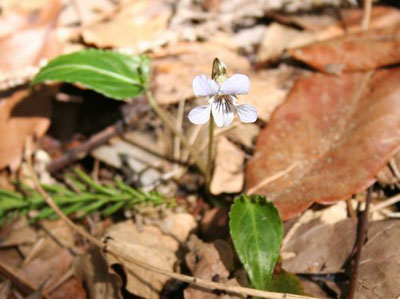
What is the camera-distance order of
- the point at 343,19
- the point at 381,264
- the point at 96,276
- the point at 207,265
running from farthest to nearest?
the point at 343,19, the point at 96,276, the point at 207,265, the point at 381,264

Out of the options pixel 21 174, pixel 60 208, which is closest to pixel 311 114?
pixel 60 208

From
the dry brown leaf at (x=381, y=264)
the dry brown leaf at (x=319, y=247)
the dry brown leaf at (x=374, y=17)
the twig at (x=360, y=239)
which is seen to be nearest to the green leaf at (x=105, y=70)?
the dry brown leaf at (x=319, y=247)

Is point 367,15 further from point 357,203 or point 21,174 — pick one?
point 21,174

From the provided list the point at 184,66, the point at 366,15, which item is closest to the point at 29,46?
the point at 184,66

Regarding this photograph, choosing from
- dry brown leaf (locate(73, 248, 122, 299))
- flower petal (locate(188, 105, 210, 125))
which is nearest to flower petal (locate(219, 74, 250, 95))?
flower petal (locate(188, 105, 210, 125))

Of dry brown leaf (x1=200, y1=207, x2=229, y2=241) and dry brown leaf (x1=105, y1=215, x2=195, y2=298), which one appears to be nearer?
dry brown leaf (x1=105, y1=215, x2=195, y2=298)

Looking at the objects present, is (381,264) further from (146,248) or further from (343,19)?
(343,19)

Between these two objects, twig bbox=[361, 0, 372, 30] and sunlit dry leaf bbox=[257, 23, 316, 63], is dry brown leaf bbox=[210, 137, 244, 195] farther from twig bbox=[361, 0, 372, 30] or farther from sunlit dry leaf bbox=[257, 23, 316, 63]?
twig bbox=[361, 0, 372, 30]

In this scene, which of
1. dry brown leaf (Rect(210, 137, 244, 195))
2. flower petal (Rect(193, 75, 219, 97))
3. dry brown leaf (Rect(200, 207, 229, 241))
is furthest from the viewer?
dry brown leaf (Rect(210, 137, 244, 195))

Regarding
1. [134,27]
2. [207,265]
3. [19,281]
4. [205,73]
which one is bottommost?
[19,281]
